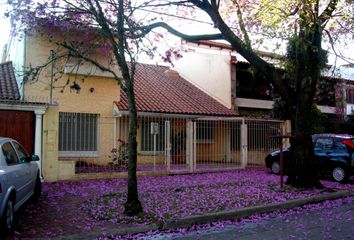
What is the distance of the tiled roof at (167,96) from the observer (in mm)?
18406

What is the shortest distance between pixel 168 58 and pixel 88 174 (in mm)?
4878

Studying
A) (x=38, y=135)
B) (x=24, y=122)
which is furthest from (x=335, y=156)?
(x=24, y=122)

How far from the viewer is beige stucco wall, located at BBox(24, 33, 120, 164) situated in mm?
15742

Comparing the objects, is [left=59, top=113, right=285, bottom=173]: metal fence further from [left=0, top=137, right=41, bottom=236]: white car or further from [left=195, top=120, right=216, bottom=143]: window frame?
[left=0, top=137, right=41, bottom=236]: white car

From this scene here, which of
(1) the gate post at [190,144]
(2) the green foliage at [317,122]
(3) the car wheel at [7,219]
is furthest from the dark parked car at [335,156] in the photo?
(3) the car wheel at [7,219]

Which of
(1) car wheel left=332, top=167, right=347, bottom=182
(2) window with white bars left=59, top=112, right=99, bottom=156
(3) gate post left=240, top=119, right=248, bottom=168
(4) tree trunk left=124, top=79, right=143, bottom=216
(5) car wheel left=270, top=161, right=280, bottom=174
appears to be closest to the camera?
(4) tree trunk left=124, top=79, right=143, bottom=216

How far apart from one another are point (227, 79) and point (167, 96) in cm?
356

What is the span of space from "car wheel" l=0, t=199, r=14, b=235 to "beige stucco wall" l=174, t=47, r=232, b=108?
1562 cm

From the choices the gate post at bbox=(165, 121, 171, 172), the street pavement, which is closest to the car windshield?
the street pavement

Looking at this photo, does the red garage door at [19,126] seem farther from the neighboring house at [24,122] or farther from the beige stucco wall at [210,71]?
the beige stucco wall at [210,71]

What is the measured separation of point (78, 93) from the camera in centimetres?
1614

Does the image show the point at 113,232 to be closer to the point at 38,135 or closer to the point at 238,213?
the point at 238,213

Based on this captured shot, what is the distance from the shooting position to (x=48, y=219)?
8.00 m

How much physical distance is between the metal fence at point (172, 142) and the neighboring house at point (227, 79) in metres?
2.99
